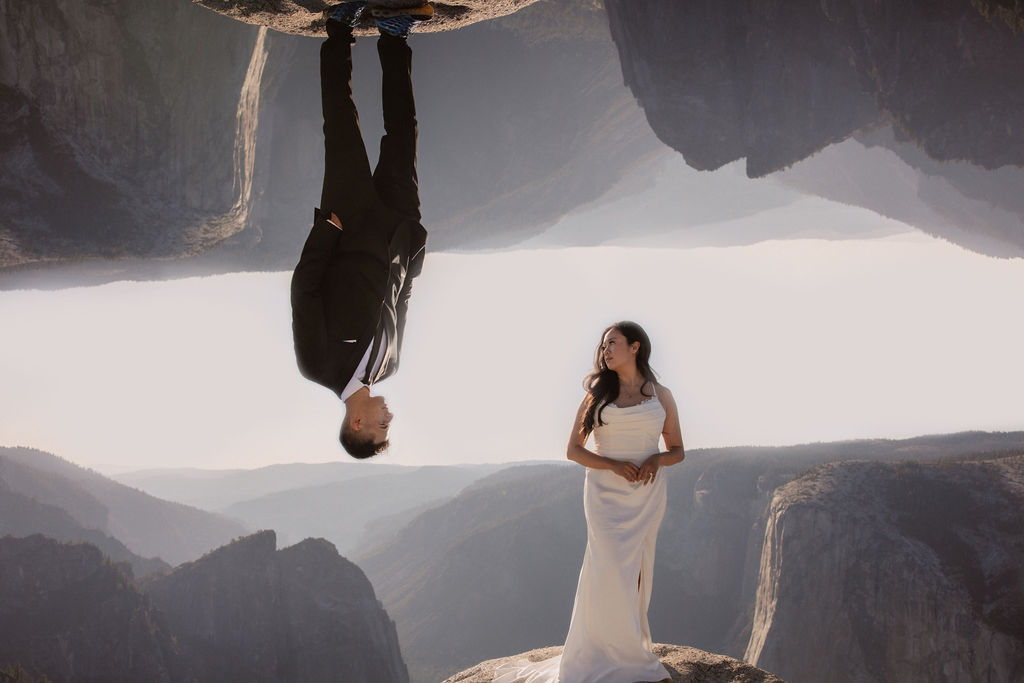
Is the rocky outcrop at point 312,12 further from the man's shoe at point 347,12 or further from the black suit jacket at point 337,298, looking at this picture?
the black suit jacket at point 337,298

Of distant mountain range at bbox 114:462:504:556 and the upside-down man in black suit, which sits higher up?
the upside-down man in black suit

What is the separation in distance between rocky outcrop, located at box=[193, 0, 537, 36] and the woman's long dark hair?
1903mm

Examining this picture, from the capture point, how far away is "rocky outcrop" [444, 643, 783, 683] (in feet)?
12.5

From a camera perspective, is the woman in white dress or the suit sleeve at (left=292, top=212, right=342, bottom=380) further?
the woman in white dress

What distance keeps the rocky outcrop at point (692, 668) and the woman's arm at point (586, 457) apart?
147 centimetres

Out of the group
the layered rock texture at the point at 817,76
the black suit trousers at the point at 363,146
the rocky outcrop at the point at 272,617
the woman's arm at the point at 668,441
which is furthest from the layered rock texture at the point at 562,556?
the rocky outcrop at the point at 272,617

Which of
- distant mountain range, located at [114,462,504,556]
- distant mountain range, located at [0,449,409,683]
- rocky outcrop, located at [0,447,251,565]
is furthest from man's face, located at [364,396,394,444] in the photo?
distant mountain range, located at [114,462,504,556]

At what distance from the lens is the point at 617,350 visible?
368 centimetres

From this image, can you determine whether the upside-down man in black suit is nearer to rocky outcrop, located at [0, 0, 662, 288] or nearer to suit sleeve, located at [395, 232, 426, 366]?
suit sleeve, located at [395, 232, 426, 366]

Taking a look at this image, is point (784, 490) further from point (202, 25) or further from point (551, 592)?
point (551, 592)

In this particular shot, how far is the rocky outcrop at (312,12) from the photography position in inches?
106

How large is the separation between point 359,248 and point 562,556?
40683 millimetres

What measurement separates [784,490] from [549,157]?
17.8m

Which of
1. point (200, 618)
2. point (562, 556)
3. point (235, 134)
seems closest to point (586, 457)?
point (235, 134)
